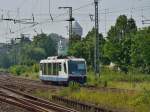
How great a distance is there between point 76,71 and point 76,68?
29cm

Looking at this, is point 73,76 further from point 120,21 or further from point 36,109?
point 120,21

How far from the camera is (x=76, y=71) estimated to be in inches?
1848

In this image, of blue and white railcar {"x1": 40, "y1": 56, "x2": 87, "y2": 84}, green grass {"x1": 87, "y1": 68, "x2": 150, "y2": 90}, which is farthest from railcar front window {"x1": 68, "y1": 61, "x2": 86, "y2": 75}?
green grass {"x1": 87, "y1": 68, "x2": 150, "y2": 90}

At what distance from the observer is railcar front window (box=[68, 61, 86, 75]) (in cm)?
4672

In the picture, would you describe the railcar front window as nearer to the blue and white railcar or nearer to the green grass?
the blue and white railcar

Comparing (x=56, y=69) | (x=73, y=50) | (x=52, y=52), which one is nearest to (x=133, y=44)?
(x=73, y=50)

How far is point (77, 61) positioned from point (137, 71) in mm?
19158

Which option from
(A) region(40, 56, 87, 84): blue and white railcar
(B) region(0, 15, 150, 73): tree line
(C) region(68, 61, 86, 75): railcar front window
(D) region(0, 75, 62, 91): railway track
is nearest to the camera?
(D) region(0, 75, 62, 91): railway track

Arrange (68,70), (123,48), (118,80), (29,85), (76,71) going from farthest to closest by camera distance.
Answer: (123,48) → (118,80) → (29,85) → (76,71) → (68,70)

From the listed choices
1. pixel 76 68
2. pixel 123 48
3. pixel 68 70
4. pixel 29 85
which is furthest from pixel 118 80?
pixel 123 48

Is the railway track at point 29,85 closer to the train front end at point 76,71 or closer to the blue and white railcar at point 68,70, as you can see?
the blue and white railcar at point 68,70

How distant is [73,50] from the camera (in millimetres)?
79375

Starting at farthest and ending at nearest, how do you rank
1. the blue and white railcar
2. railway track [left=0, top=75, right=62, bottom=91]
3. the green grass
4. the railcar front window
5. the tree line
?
the tree line < the railcar front window < the blue and white railcar < the green grass < railway track [left=0, top=75, right=62, bottom=91]

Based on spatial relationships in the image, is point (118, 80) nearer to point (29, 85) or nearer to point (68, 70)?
point (68, 70)
